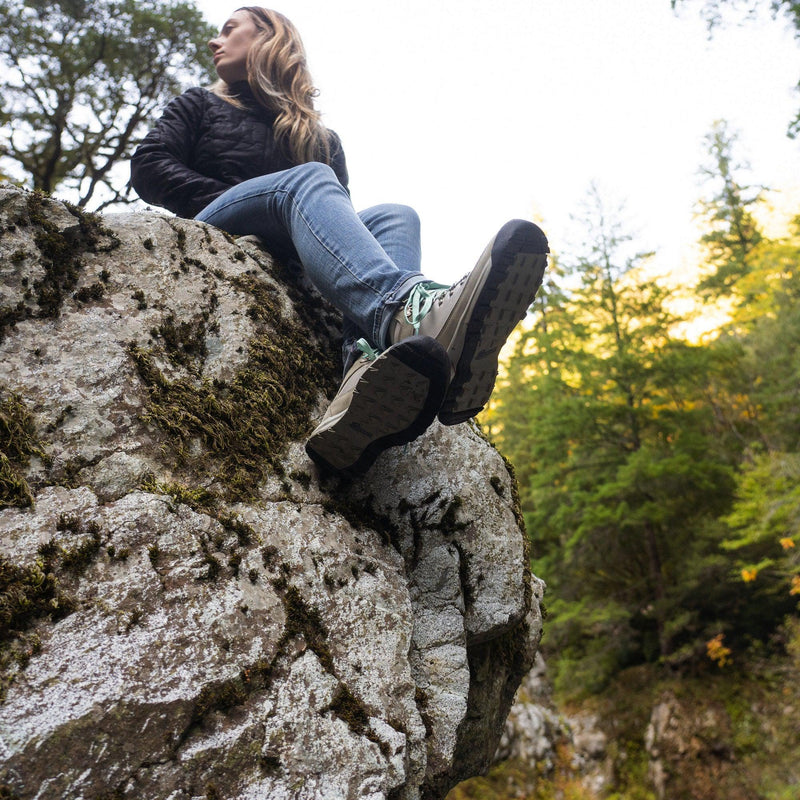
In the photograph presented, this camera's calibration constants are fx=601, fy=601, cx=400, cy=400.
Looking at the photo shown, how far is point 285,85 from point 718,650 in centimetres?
931

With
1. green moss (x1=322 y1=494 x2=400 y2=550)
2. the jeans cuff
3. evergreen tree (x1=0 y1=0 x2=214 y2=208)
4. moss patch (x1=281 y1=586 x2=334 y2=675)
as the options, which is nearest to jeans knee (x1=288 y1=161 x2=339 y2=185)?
the jeans cuff

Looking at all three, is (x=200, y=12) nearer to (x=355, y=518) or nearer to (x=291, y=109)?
(x=291, y=109)

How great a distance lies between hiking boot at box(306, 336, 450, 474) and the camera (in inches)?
49.7

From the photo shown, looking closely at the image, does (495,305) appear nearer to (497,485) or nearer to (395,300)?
(395,300)

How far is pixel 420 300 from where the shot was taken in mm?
1452

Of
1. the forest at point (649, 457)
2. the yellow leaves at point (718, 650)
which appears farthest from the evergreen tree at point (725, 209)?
the yellow leaves at point (718, 650)

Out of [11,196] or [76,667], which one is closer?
[76,667]

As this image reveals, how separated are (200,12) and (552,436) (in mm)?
8025

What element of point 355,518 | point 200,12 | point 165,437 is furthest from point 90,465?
point 200,12

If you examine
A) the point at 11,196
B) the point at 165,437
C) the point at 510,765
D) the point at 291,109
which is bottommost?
the point at 510,765

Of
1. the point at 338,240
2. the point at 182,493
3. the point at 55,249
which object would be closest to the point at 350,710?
the point at 182,493

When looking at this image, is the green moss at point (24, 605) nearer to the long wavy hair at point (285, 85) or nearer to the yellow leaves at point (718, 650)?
the long wavy hair at point (285, 85)

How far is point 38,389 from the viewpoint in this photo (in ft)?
4.48

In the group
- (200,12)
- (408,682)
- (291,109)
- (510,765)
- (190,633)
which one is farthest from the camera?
(200,12)
